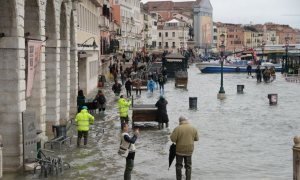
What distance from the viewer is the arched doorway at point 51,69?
73.6 feet

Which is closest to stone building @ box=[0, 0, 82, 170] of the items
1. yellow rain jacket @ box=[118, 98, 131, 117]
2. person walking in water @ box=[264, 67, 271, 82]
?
yellow rain jacket @ box=[118, 98, 131, 117]

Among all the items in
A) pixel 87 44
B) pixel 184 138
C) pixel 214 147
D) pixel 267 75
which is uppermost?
pixel 87 44

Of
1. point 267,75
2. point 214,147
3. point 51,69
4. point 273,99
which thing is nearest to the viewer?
point 214,147

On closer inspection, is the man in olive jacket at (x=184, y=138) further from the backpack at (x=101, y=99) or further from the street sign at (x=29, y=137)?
the backpack at (x=101, y=99)

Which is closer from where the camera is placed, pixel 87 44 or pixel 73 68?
pixel 73 68

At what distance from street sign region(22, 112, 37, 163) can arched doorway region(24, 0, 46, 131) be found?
340cm

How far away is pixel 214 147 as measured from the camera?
20359 mm

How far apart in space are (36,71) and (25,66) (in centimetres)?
105

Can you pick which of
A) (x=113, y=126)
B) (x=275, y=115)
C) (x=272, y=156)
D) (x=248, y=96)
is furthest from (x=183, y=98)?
(x=272, y=156)

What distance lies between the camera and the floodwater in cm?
1609

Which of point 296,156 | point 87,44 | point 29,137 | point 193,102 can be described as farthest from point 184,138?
point 87,44

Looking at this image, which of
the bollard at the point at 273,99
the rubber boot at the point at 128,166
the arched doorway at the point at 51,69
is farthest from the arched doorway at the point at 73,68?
the rubber boot at the point at 128,166

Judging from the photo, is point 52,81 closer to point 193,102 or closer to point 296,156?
point 193,102

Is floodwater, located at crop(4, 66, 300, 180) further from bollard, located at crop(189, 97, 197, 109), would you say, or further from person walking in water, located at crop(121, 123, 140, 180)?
person walking in water, located at crop(121, 123, 140, 180)
